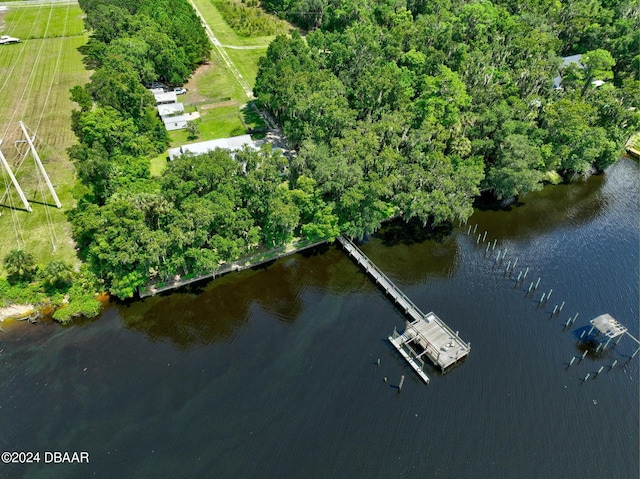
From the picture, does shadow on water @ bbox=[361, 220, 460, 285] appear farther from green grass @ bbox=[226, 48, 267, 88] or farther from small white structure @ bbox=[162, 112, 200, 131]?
green grass @ bbox=[226, 48, 267, 88]

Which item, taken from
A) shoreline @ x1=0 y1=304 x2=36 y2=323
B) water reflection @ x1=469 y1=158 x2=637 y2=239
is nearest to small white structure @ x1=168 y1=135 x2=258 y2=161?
shoreline @ x1=0 y1=304 x2=36 y2=323

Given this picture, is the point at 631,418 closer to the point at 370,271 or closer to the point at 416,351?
the point at 416,351

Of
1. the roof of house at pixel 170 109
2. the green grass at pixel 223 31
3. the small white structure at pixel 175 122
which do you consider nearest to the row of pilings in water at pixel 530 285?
the small white structure at pixel 175 122

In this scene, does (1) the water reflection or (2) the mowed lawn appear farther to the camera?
(1) the water reflection

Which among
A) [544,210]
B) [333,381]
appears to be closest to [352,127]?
[544,210]

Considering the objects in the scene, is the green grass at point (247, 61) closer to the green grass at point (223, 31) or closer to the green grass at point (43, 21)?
the green grass at point (223, 31)

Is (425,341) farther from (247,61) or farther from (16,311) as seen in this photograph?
(247,61)

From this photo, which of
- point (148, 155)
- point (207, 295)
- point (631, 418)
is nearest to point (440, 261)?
point (631, 418)
